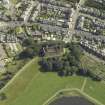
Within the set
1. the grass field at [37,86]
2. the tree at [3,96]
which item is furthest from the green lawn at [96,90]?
the tree at [3,96]

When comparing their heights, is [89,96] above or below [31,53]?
below

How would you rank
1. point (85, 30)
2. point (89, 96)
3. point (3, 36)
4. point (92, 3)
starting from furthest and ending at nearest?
point (92, 3) < point (85, 30) < point (3, 36) < point (89, 96)

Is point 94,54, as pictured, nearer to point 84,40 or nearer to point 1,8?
point 84,40

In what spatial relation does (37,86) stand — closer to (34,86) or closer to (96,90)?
(34,86)

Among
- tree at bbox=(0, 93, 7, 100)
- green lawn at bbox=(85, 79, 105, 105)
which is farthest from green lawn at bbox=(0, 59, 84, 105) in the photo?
green lawn at bbox=(85, 79, 105, 105)

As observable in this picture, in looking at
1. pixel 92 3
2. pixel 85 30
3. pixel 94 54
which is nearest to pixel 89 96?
pixel 94 54

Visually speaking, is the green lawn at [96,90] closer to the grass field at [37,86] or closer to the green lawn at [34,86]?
the grass field at [37,86]

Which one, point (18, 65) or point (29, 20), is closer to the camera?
point (18, 65)

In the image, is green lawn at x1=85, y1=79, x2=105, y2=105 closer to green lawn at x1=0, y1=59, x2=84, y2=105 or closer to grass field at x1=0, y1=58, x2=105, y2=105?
grass field at x1=0, y1=58, x2=105, y2=105

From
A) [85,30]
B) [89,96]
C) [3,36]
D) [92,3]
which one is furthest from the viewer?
[92,3]
